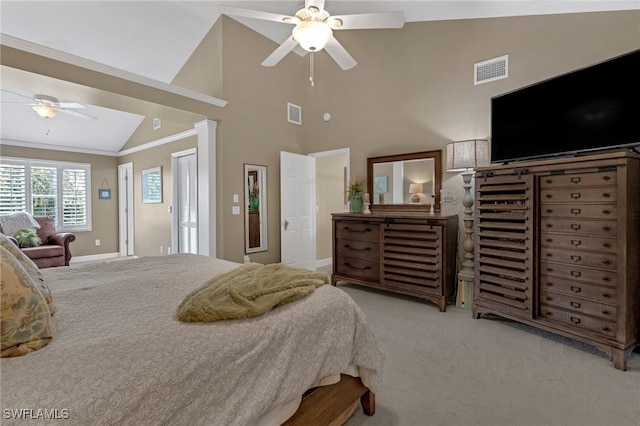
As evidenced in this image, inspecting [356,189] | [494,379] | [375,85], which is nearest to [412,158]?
[356,189]

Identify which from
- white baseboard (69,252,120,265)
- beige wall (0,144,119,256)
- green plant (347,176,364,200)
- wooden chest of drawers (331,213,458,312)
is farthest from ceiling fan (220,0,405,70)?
white baseboard (69,252,120,265)

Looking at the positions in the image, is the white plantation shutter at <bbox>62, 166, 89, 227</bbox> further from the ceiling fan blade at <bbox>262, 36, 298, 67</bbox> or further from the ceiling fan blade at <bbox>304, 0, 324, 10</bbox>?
the ceiling fan blade at <bbox>304, 0, 324, 10</bbox>

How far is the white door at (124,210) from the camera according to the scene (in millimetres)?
6750

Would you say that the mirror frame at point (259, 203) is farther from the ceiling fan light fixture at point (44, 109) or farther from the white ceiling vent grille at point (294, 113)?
the ceiling fan light fixture at point (44, 109)

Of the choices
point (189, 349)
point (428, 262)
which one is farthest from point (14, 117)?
point (428, 262)

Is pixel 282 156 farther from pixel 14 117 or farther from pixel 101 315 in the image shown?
pixel 14 117

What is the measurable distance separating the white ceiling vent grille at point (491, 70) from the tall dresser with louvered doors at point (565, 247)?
1.34 m

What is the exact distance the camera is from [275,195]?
16.2 ft

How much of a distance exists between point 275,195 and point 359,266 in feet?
6.24

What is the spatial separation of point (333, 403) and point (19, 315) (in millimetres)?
1256

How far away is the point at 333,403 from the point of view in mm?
1407

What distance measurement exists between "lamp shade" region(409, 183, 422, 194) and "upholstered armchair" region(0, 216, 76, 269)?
563 centimetres

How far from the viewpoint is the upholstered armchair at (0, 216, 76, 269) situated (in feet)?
15.2

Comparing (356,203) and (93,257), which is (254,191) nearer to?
(356,203)
